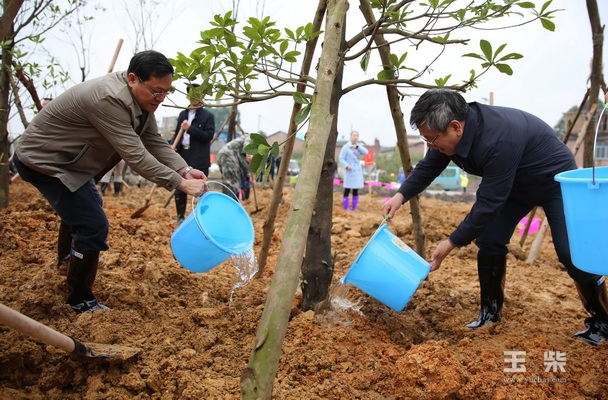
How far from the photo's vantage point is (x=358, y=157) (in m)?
9.45

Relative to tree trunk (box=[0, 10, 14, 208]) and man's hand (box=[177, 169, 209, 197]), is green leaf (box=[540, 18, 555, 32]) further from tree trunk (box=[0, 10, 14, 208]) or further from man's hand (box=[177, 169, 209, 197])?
tree trunk (box=[0, 10, 14, 208])

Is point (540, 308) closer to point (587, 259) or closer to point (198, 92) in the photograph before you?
point (587, 259)

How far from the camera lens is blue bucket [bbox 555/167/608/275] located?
5.80ft

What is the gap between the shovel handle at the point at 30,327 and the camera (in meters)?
1.65

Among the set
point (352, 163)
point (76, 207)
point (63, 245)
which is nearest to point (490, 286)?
point (76, 207)

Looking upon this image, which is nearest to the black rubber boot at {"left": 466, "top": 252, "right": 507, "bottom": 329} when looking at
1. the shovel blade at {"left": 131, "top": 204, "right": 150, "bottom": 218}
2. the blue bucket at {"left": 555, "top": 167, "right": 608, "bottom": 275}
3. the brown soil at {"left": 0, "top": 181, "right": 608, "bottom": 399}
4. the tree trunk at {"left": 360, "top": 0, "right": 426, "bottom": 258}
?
the brown soil at {"left": 0, "top": 181, "right": 608, "bottom": 399}

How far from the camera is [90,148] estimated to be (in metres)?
2.69

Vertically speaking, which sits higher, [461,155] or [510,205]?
[461,155]

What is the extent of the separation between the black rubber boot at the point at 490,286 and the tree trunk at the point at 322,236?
2.99 ft

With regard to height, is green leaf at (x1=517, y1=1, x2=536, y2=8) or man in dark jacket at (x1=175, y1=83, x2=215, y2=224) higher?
green leaf at (x1=517, y1=1, x2=536, y2=8)

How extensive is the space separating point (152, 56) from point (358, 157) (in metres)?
7.16

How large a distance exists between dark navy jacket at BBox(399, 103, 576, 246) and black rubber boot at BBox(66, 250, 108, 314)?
77.0 inches

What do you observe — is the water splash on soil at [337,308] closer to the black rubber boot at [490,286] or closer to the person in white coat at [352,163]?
the black rubber boot at [490,286]

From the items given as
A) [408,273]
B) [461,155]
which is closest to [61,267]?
[408,273]
